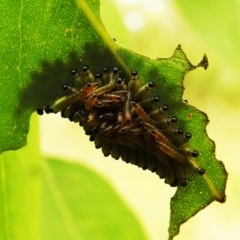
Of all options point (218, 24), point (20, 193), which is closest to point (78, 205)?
point (20, 193)

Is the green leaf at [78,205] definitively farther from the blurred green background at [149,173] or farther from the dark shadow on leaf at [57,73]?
the blurred green background at [149,173]

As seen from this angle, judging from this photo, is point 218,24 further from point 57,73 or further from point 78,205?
point 78,205

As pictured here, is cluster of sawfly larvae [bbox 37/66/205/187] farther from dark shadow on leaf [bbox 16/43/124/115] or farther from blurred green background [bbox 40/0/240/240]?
blurred green background [bbox 40/0/240/240]

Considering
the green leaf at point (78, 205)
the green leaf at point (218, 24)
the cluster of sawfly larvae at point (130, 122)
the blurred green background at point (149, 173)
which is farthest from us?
the blurred green background at point (149, 173)

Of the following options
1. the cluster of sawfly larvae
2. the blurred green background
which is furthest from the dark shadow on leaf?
the blurred green background

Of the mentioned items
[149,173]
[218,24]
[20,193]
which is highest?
[149,173]

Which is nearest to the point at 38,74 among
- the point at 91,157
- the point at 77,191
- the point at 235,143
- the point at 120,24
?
the point at 120,24

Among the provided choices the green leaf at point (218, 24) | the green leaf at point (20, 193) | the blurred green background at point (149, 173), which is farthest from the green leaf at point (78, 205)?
the blurred green background at point (149, 173)
